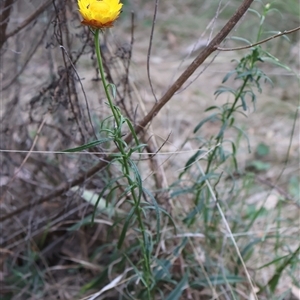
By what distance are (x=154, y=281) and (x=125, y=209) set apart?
1.18 ft

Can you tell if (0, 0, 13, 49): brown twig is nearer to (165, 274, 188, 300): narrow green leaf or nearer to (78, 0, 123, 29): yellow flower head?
(78, 0, 123, 29): yellow flower head

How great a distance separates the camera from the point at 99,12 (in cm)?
77

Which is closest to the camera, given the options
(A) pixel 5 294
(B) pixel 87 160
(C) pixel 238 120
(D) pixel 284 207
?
(B) pixel 87 160

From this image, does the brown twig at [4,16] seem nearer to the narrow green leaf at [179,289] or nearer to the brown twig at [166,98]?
the brown twig at [166,98]

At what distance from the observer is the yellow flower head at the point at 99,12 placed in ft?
2.52

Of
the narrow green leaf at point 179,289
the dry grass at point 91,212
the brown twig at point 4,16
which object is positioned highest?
the brown twig at point 4,16

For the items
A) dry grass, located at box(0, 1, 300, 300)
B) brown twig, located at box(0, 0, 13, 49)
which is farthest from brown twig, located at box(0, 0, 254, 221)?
brown twig, located at box(0, 0, 13, 49)

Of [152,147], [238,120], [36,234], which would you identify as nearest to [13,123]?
[36,234]

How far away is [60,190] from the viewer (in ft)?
4.56

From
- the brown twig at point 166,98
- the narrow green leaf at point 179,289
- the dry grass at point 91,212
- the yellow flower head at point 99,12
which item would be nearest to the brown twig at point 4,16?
the dry grass at point 91,212

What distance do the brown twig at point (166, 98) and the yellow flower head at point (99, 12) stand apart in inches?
10.1

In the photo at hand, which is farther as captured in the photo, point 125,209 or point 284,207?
point 284,207

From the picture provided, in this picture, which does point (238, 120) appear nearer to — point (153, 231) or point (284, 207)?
point (284, 207)

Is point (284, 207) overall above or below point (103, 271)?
above
